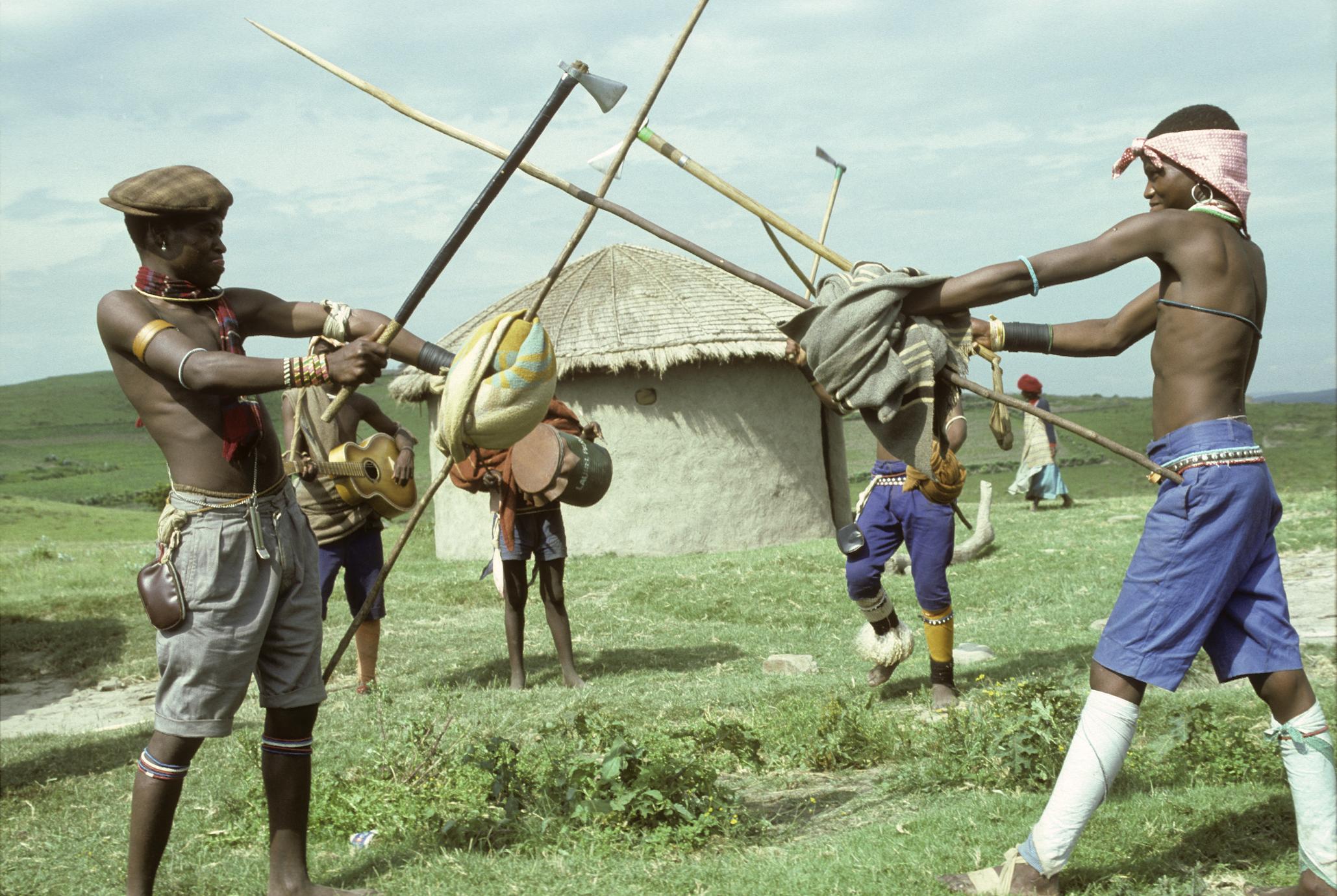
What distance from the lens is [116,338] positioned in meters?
3.63

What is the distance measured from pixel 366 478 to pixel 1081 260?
16.3 ft

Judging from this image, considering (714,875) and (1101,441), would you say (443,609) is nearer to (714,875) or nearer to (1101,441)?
(714,875)

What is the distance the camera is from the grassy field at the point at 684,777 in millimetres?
3805

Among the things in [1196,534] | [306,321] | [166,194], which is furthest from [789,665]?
[166,194]

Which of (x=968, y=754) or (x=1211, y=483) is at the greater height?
(x=1211, y=483)

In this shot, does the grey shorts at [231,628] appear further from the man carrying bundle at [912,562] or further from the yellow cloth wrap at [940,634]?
the yellow cloth wrap at [940,634]

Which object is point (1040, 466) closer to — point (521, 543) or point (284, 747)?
point (521, 543)

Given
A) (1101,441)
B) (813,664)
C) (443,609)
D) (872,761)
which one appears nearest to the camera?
Result: (1101,441)

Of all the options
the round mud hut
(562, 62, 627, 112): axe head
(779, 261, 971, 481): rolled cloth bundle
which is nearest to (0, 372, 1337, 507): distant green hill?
the round mud hut

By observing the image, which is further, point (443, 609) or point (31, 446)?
point (31, 446)

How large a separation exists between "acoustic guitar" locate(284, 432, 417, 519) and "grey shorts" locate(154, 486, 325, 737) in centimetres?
322

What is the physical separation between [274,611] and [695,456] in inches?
422

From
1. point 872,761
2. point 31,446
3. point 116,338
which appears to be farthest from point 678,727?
point 31,446

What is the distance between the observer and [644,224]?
13.3 feet
